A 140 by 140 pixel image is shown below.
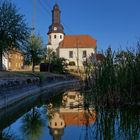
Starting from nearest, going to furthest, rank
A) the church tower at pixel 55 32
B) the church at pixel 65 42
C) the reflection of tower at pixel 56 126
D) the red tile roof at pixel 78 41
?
the reflection of tower at pixel 56 126, the church at pixel 65 42, the red tile roof at pixel 78 41, the church tower at pixel 55 32

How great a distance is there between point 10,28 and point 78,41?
70.5m

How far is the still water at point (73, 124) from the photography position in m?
10.2

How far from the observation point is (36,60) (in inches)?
2125

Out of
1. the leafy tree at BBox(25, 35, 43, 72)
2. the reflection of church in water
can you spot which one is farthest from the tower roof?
the reflection of church in water

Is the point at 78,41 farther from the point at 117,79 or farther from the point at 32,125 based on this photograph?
the point at 32,125

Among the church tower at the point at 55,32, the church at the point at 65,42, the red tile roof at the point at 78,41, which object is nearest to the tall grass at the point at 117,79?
the church at the point at 65,42

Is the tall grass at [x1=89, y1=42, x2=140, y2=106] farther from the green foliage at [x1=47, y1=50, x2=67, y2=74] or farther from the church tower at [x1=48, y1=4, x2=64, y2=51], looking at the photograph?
the church tower at [x1=48, y1=4, x2=64, y2=51]

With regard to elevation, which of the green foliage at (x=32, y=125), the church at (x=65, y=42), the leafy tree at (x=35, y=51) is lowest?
the green foliage at (x=32, y=125)

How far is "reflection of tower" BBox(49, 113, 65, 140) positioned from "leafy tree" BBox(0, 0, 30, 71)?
82.1ft

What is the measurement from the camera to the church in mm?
106919

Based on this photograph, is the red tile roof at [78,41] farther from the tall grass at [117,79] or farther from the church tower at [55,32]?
the tall grass at [117,79]

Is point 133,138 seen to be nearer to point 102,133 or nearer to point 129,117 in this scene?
point 102,133

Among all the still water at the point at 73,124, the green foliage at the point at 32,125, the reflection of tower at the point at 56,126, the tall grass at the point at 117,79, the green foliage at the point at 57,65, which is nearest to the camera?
the still water at the point at 73,124

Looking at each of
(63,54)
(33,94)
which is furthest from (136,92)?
(63,54)
